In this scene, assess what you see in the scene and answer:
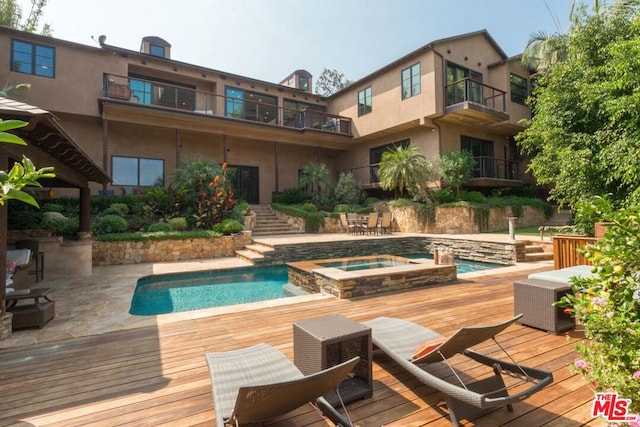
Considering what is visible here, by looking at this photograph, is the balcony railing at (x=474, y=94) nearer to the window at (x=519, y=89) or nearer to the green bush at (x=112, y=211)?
the window at (x=519, y=89)

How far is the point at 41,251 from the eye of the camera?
716 centimetres

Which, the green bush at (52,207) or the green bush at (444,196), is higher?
the green bush at (444,196)

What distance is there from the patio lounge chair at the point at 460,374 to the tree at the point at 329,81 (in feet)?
117

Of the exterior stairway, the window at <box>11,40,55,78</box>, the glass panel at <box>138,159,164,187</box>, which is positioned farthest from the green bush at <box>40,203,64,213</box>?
the exterior stairway

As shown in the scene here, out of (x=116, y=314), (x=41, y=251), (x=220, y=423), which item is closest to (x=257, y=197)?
(x=41, y=251)

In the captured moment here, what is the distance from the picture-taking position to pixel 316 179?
1606cm

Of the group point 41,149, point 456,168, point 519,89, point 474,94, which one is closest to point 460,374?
point 41,149

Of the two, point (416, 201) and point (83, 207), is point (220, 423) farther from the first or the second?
point (416, 201)

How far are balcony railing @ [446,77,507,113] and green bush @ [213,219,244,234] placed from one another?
10595 millimetres

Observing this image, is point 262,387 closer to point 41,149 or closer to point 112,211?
point 41,149

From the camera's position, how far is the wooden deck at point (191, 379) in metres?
2.14

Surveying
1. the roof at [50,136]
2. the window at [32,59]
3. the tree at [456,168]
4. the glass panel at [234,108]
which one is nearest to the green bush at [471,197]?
the tree at [456,168]

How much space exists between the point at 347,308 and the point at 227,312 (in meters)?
1.74

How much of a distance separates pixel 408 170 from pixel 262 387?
511 inches
